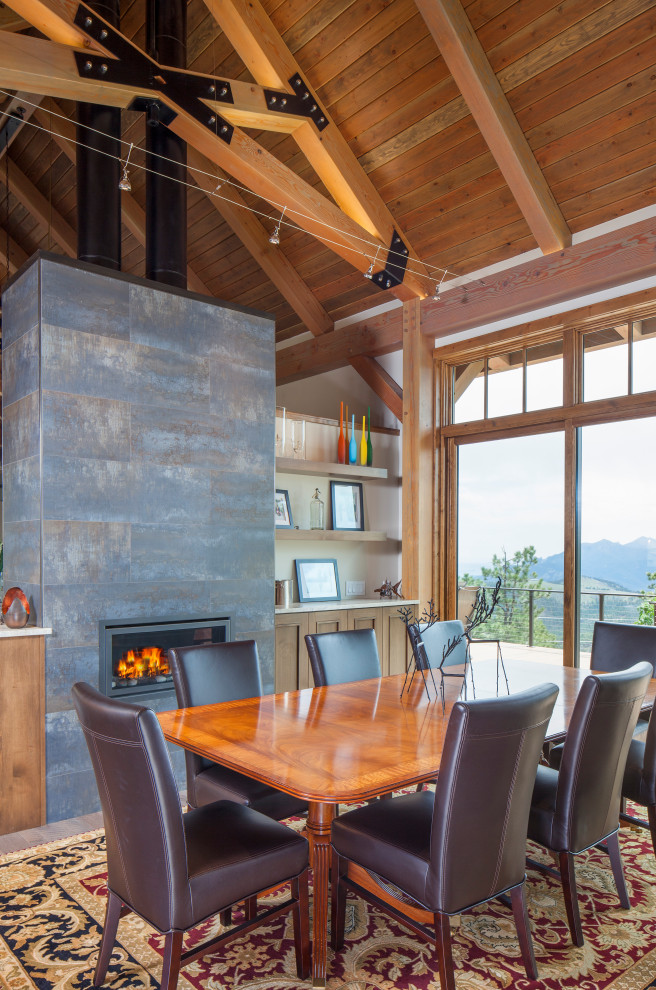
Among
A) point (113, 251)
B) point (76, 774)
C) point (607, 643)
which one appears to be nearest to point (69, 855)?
point (76, 774)

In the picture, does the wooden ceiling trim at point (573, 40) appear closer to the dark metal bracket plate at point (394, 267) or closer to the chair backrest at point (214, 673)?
the dark metal bracket plate at point (394, 267)

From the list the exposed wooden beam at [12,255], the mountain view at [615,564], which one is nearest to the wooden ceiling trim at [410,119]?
the mountain view at [615,564]

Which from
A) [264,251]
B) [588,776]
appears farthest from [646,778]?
[264,251]

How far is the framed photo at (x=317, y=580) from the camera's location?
5273mm

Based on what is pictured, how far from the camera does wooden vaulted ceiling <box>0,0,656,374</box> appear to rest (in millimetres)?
3750

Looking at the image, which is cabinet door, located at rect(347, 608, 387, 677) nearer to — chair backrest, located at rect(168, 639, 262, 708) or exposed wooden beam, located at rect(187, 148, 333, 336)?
chair backrest, located at rect(168, 639, 262, 708)

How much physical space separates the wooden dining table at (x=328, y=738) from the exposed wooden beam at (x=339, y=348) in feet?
10.7

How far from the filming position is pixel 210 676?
2889 mm

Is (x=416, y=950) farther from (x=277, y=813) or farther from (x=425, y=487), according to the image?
(x=425, y=487)

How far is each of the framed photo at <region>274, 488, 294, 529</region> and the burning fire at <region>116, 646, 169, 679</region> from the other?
1.51 meters

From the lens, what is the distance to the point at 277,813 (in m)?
2.56

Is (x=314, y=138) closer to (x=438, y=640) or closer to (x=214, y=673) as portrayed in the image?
(x=438, y=640)

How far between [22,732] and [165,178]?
3.22 metres

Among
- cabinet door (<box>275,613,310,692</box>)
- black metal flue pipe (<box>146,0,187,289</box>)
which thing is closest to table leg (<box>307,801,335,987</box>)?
cabinet door (<box>275,613,310,692</box>)
